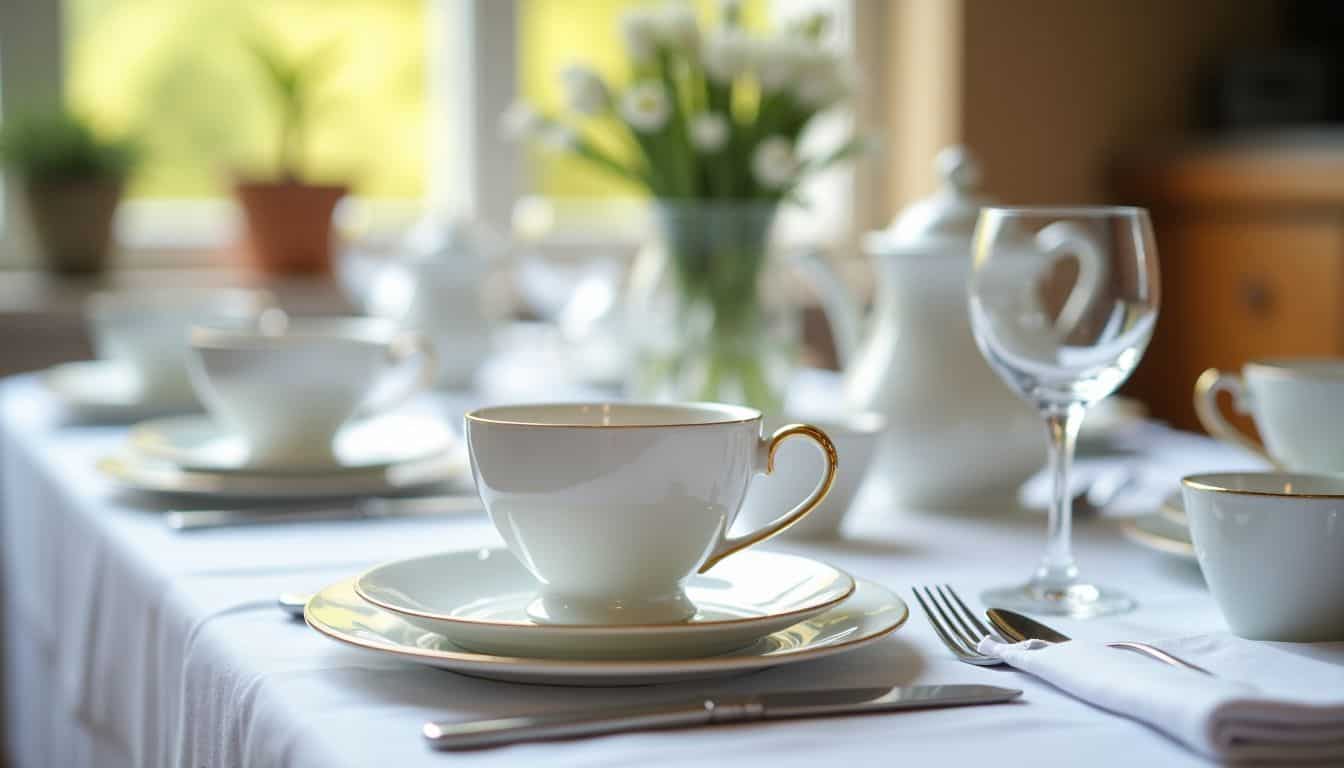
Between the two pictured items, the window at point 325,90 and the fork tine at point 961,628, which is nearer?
the fork tine at point 961,628

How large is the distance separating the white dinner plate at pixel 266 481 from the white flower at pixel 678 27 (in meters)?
0.45

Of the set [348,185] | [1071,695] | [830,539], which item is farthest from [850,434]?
[348,185]

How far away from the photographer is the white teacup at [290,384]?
3.39 ft

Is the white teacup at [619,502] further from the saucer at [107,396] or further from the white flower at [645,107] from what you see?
the saucer at [107,396]

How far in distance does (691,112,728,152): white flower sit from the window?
1548mm

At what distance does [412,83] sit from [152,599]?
2.34 metres

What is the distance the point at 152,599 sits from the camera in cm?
78

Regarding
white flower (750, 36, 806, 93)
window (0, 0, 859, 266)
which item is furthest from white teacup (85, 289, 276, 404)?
window (0, 0, 859, 266)

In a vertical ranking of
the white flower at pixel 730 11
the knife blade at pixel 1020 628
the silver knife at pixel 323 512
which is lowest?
the silver knife at pixel 323 512

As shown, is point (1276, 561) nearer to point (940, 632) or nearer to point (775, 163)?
point (940, 632)

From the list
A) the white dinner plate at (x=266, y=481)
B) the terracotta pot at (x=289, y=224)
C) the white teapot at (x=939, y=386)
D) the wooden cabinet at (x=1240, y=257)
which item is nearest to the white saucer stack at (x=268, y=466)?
the white dinner plate at (x=266, y=481)

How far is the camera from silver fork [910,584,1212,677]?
1.87 feet

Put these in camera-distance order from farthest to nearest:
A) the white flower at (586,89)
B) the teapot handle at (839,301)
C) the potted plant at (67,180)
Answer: the potted plant at (67,180) < the white flower at (586,89) < the teapot handle at (839,301)

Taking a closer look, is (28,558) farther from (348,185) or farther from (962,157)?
(348,185)
